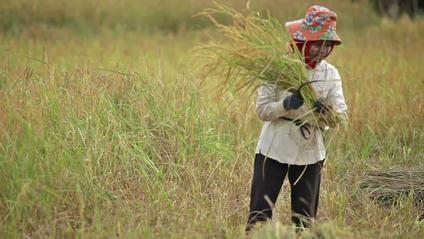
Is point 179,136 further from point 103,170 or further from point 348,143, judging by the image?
point 348,143

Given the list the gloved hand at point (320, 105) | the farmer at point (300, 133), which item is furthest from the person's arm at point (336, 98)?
the gloved hand at point (320, 105)

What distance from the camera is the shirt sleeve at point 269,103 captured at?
11.0 feet

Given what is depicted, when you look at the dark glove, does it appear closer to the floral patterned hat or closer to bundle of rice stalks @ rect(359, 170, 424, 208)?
the floral patterned hat

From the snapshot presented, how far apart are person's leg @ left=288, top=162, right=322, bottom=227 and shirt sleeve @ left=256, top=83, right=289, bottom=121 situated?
1.12 ft

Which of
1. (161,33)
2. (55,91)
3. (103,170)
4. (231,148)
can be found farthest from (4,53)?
(161,33)

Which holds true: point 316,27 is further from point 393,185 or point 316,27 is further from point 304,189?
point 393,185

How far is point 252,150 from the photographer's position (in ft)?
17.3

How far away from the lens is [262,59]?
347cm

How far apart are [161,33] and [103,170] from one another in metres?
8.70

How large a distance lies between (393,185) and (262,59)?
1.69 m

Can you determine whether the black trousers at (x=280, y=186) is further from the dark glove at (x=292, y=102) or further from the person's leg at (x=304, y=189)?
the dark glove at (x=292, y=102)

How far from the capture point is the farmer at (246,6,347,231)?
3.47 meters

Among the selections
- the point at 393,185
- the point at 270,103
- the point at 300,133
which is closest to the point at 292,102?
the point at 270,103

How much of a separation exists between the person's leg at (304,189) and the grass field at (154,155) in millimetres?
215
